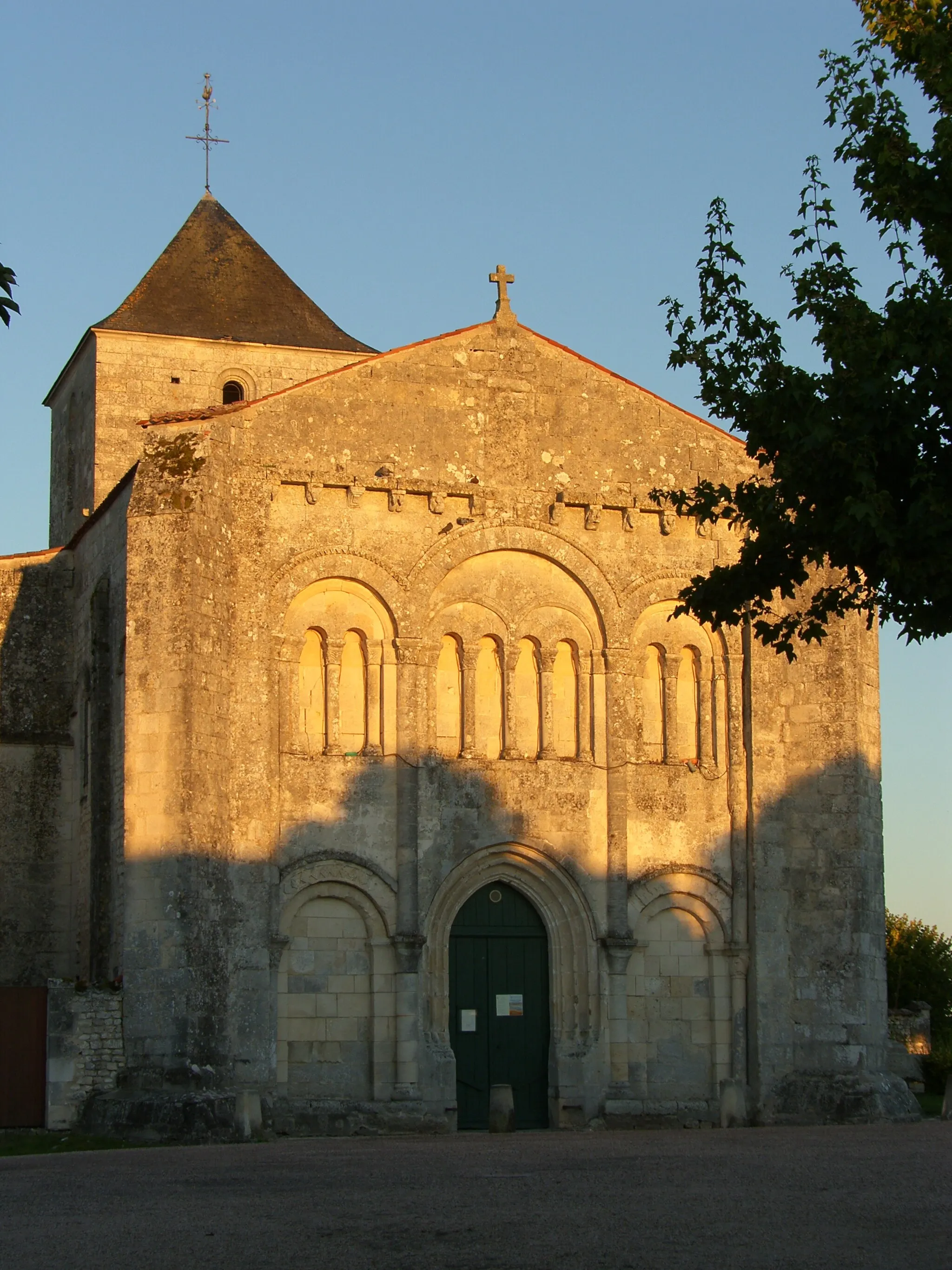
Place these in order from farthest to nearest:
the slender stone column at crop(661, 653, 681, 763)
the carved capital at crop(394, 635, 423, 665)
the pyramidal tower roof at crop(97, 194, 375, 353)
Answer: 1. the pyramidal tower roof at crop(97, 194, 375, 353)
2. the slender stone column at crop(661, 653, 681, 763)
3. the carved capital at crop(394, 635, 423, 665)

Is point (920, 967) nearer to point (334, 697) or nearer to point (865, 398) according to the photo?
point (334, 697)

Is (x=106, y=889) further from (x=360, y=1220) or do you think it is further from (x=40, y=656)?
(x=360, y=1220)

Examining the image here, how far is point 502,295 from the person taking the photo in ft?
78.9

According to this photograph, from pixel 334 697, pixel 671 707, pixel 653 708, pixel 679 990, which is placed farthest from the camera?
pixel 653 708

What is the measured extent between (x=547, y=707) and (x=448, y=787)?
1685 mm

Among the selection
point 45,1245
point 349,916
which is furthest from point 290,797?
point 45,1245

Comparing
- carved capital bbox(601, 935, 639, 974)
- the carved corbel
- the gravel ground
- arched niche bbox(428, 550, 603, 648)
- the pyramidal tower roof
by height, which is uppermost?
the pyramidal tower roof

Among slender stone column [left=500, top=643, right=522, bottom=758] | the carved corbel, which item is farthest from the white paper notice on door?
the carved corbel

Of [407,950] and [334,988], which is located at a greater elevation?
[407,950]

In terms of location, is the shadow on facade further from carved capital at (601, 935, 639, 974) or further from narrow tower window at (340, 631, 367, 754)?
narrow tower window at (340, 631, 367, 754)

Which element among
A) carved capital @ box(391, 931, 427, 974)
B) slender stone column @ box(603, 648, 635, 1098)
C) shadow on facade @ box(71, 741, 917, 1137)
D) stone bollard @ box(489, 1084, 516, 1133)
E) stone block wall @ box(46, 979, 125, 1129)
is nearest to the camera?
shadow on facade @ box(71, 741, 917, 1137)

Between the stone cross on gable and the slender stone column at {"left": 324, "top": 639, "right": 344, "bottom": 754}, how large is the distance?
4882mm

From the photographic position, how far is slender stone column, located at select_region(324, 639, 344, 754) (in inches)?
874

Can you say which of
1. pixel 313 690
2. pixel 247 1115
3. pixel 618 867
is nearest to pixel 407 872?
pixel 313 690
